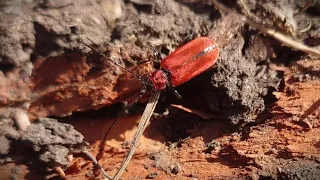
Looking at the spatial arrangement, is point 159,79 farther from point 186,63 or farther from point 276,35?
point 276,35

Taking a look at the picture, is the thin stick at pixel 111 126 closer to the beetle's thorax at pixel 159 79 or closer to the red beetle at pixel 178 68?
the red beetle at pixel 178 68

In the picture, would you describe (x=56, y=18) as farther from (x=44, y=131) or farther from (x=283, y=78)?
(x=283, y=78)

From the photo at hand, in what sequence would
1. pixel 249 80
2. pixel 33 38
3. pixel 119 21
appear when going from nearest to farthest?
pixel 33 38 → pixel 119 21 → pixel 249 80

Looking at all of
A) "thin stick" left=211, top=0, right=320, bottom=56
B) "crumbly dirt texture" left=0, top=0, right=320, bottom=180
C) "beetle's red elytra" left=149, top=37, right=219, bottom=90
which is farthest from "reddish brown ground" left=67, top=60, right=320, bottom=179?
"beetle's red elytra" left=149, top=37, right=219, bottom=90

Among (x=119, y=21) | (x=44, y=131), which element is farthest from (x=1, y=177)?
(x=119, y=21)

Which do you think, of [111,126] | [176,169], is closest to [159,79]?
[111,126]

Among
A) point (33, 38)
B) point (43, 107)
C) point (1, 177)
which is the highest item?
point (33, 38)

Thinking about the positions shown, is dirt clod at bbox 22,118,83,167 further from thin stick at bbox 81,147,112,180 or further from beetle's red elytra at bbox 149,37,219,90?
beetle's red elytra at bbox 149,37,219,90
